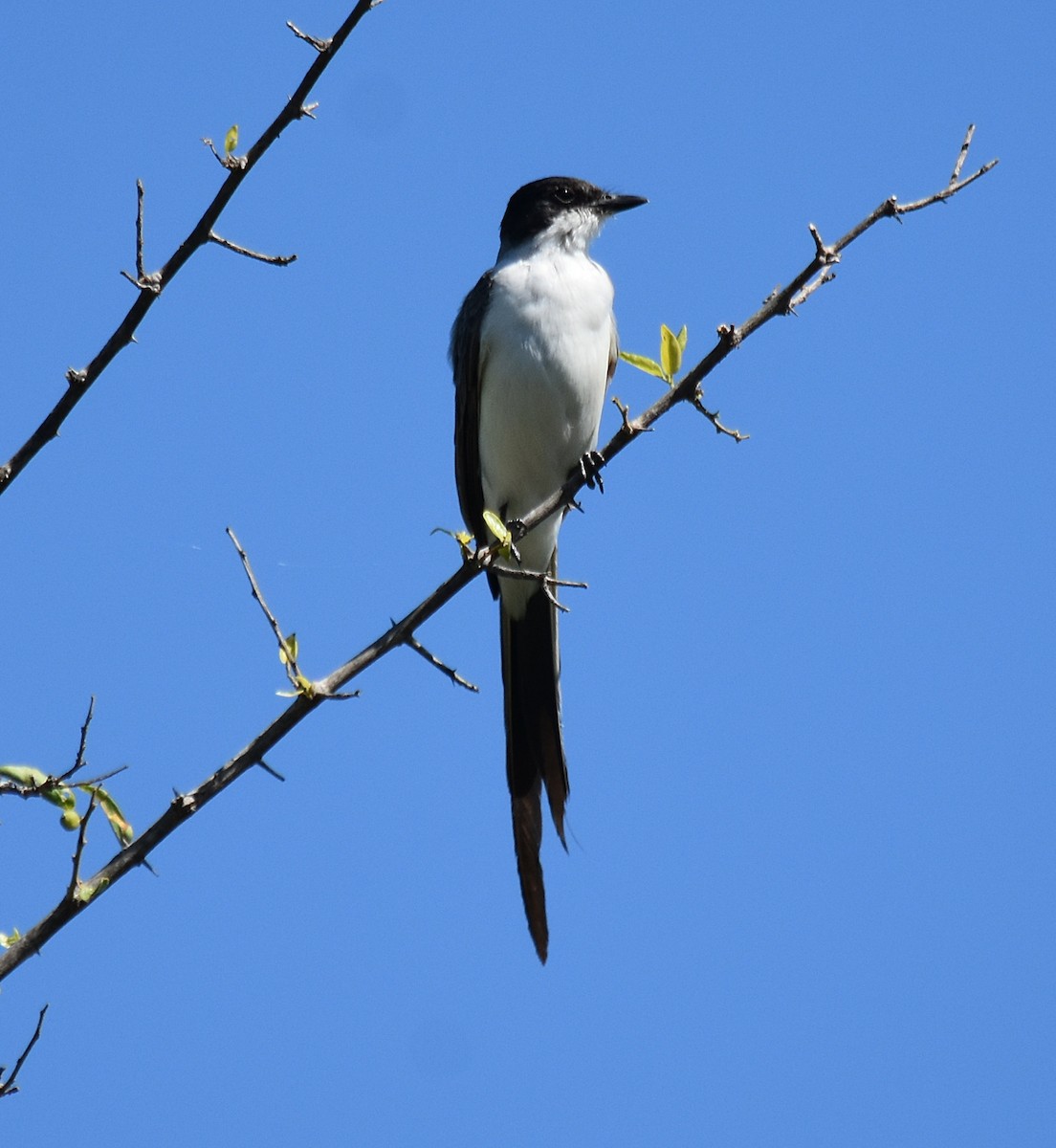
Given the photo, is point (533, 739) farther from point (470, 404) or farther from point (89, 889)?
point (89, 889)

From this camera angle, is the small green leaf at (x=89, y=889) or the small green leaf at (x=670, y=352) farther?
the small green leaf at (x=670, y=352)

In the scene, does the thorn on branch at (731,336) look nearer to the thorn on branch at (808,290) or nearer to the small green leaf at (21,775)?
the thorn on branch at (808,290)

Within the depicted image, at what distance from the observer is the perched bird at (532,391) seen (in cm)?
539

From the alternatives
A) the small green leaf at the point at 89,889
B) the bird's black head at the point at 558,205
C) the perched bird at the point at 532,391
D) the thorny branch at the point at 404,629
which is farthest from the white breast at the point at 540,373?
the small green leaf at the point at 89,889

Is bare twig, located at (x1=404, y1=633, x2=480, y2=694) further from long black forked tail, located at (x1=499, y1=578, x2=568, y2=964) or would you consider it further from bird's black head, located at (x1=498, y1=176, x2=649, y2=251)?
bird's black head, located at (x1=498, y1=176, x2=649, y2=251)

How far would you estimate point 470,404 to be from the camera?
573cm

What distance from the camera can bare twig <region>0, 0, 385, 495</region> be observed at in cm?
253

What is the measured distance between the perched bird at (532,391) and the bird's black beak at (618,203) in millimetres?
10

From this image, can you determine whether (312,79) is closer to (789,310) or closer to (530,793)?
(789,310)

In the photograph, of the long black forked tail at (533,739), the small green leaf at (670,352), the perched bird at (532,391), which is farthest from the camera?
the perched bird at (532,391)

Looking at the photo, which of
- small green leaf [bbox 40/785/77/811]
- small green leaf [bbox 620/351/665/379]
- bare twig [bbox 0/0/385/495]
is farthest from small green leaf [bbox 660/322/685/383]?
small green leaf [bbox 40/785/77/811]

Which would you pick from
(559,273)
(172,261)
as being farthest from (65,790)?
(559,273)

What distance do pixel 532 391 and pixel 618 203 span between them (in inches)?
Result: 46.0

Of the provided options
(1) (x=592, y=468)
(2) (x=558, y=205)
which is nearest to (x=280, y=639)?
(1) (x=592, y=468)
